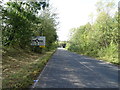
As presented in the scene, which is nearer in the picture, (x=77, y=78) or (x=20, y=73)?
(x=77, y=78)

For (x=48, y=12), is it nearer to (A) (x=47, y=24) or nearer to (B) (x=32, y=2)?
(A) (x=47, y=24)

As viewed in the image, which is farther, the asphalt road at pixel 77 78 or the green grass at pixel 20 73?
the asphalt road at pixel 77 78

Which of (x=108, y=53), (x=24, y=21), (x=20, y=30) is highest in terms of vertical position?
(x=24, y=21)

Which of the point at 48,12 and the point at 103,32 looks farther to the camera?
the point at 48,12

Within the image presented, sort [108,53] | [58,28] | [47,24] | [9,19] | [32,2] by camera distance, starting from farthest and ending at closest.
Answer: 1. [58,28]
2. [47,24]
3. [108,53]
4. [9,19]
5. [32,2]

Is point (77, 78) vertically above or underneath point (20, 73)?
underneath

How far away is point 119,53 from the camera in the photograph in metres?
16.6

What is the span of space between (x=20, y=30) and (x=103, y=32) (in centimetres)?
1527

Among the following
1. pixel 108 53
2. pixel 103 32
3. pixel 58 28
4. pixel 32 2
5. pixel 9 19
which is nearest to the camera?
pixel 32 2

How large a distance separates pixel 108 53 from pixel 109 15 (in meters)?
7.34

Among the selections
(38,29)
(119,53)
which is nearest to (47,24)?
(38,29)

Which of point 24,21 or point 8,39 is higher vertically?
point 24,21

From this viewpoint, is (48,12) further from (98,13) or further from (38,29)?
(98,13)

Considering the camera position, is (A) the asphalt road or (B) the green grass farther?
(A) the asphalt road
